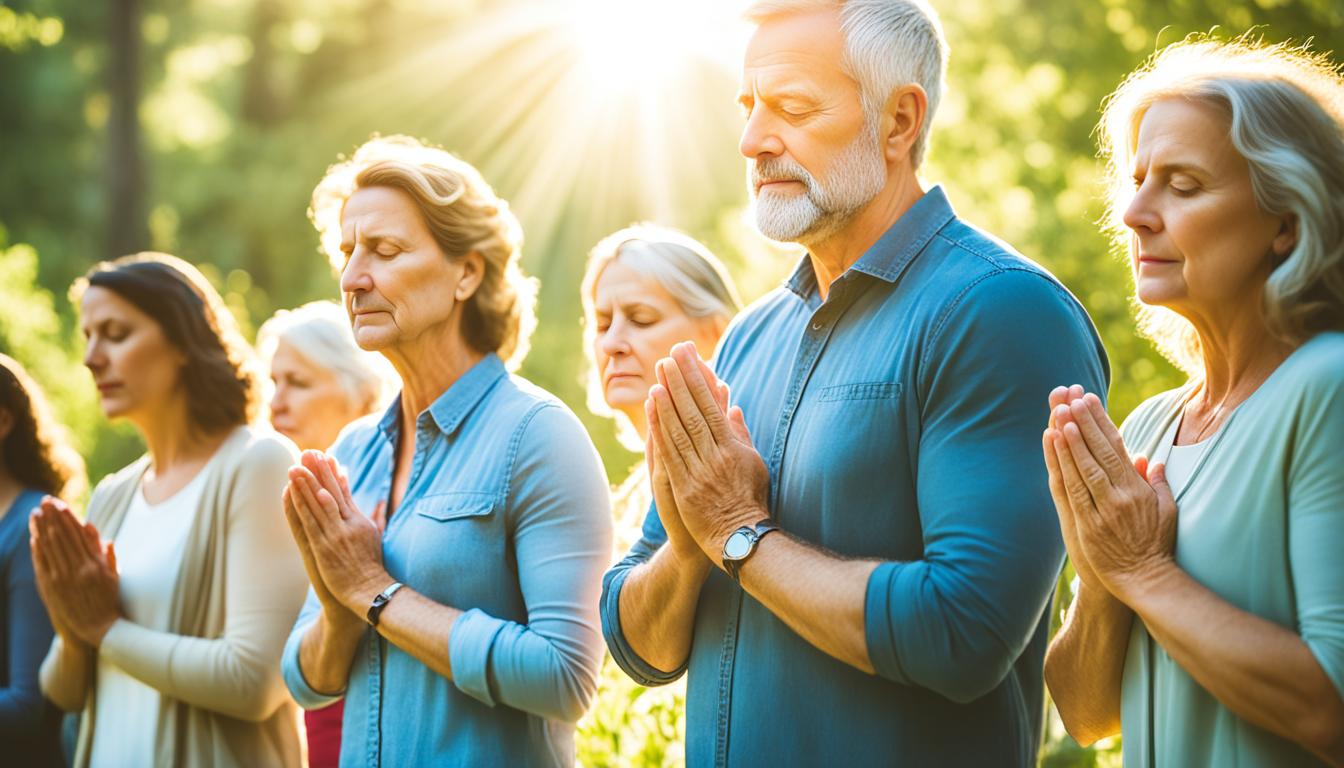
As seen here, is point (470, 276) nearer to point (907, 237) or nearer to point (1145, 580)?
point (907, 237)

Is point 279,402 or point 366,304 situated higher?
point 279,402

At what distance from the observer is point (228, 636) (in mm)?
3807

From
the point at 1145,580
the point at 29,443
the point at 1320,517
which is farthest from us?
the point at 29,443

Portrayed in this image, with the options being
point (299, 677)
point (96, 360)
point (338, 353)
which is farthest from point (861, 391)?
point (338, 353)

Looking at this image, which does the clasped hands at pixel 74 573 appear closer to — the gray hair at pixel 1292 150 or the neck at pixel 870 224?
the neck at pixel 870 224

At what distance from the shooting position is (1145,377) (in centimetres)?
773

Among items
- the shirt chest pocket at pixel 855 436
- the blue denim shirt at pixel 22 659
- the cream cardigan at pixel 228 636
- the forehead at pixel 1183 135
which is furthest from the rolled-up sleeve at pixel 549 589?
the blue denim shirt at pixel 22 659

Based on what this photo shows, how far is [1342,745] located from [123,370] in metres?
3.54

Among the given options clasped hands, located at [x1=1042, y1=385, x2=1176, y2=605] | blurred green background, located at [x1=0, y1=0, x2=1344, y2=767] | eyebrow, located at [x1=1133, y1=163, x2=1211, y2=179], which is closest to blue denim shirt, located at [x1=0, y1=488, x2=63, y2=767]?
clasped hands, located at [x1=1042, y1=385, x2=1176, y2=605]

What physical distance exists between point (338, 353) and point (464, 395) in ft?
5.62

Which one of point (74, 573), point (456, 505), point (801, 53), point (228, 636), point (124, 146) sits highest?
point (124, 146)

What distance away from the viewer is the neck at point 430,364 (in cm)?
348

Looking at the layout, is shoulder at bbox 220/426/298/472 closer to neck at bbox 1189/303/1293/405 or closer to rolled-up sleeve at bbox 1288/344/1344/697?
neck at bbox 1189/303/1293/405

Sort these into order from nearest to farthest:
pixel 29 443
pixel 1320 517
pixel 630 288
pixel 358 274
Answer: pixel 1320 517, pixel 358 274, pixel 630 288, pixel 29 443
